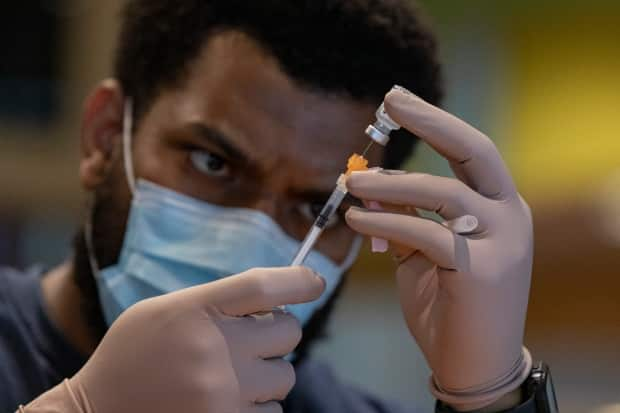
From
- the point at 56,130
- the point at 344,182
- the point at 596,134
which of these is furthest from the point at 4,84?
the point at 344,182

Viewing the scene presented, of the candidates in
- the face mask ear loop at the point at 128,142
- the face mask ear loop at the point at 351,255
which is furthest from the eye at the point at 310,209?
the face mask ear loop at the point at 128,142

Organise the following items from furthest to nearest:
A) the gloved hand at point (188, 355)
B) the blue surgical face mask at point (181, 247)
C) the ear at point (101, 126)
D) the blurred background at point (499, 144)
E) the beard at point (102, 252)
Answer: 1. the blurred background at point (499, 144)
2. the ear at point (101, 126)
3. the beard at point (102, 252)
4. the blue surgical face mask at point (181, 247)
5. the gloved hand at point (188, 355)

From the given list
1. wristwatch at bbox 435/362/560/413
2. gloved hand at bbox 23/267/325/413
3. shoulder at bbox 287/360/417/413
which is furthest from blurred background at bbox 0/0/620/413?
gloved hand at bbox 23/267/325/413

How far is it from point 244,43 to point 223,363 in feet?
1.82

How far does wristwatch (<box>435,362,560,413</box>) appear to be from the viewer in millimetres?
882

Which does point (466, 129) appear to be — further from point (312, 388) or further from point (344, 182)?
point (312, 388)

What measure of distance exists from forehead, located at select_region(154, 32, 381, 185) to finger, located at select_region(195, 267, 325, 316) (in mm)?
377

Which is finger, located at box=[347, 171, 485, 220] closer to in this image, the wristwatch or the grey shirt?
the wristwatch

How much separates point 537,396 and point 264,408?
0.86ft

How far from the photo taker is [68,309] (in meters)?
1.34

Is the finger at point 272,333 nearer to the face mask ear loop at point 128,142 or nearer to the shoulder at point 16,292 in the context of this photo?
the face mask ear loop at point 128,142

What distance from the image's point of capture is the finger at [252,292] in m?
0.82

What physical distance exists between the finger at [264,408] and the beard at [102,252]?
0.44 m

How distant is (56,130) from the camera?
124 inches
